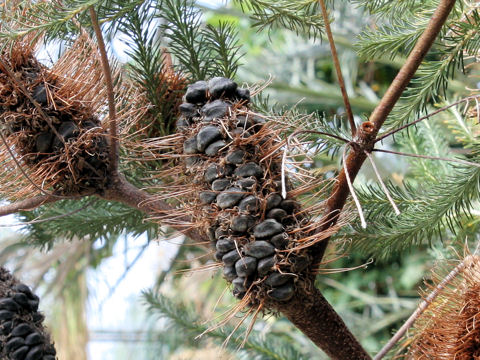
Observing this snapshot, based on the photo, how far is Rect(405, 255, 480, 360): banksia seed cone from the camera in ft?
1.58

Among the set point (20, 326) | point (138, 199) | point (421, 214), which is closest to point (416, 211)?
point (421, 214)

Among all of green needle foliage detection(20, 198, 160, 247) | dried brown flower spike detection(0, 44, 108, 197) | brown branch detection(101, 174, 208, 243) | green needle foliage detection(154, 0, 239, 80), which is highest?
green needle foliage detection(154, 0, 239, 80)

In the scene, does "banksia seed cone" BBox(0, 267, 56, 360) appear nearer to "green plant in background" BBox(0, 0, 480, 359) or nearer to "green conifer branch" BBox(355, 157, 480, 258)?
"green plant in background" BBox(0, 0, 480, 359)

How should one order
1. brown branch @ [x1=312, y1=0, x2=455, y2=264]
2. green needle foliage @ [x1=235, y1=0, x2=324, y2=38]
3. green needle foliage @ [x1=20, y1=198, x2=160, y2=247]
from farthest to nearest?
green needle foliage @ [x1=20, y1=198, x2=160, y2=247] → green needle foliage @ [x1=235, y1=0, x2=324, y2=38] → brown branch @ [x1=312, y1=0, x2=455, y2=264]

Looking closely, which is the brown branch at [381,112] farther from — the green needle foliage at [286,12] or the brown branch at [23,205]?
the brown branch at [23,205]

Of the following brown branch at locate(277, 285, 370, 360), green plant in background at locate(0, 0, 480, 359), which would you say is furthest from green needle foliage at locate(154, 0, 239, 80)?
brown branch at locate(277, 285, 370, 360)

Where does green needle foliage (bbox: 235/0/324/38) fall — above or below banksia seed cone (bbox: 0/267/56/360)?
above

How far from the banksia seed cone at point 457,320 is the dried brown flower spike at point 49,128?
0.31 metres

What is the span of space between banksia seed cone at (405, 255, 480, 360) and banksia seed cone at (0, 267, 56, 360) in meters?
0.33

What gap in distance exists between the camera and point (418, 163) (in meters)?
0.81

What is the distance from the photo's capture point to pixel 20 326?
1.78 feet

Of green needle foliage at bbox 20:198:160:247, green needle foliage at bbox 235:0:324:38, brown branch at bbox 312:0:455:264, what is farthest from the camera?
green needle foliage at bbox 20:198:160:247

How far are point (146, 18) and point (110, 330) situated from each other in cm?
146

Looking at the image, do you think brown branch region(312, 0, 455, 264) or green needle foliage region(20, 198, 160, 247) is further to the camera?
green needle foliage region(20, 198, 160, 247)
